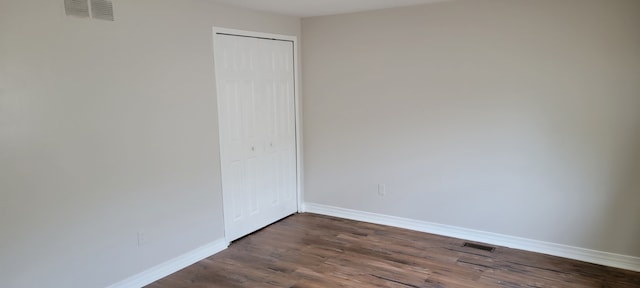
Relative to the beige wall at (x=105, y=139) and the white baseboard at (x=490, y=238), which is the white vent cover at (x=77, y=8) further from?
the white baseboard at (x=490, y=238)

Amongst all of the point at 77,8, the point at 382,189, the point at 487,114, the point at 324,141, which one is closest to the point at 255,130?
the point at 324,141

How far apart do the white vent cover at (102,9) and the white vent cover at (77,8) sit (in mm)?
44

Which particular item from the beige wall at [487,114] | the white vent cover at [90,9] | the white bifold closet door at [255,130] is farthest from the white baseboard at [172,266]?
the white vent cover at [90,9]

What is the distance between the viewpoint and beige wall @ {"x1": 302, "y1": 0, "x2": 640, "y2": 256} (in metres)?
3.22

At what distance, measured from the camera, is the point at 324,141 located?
184 inches

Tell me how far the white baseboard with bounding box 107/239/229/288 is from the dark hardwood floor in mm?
61

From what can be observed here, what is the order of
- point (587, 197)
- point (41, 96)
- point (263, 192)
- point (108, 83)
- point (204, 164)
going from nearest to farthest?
point (41, 96) < point (108, 83) < point (587, 197) < point (204, 164) < point (263, 192)

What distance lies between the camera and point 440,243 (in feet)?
12.7

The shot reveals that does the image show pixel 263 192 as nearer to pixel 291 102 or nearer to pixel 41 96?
pixel 291 102

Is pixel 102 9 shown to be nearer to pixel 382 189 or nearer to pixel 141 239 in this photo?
pixel 141 239

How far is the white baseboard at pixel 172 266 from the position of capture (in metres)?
3.07

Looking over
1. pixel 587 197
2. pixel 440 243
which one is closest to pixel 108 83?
pixel 440 243

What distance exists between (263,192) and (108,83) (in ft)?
Result: 6.53

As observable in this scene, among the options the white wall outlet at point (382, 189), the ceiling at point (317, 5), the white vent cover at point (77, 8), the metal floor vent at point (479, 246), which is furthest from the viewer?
the white wall outlet at point (382, 189)
